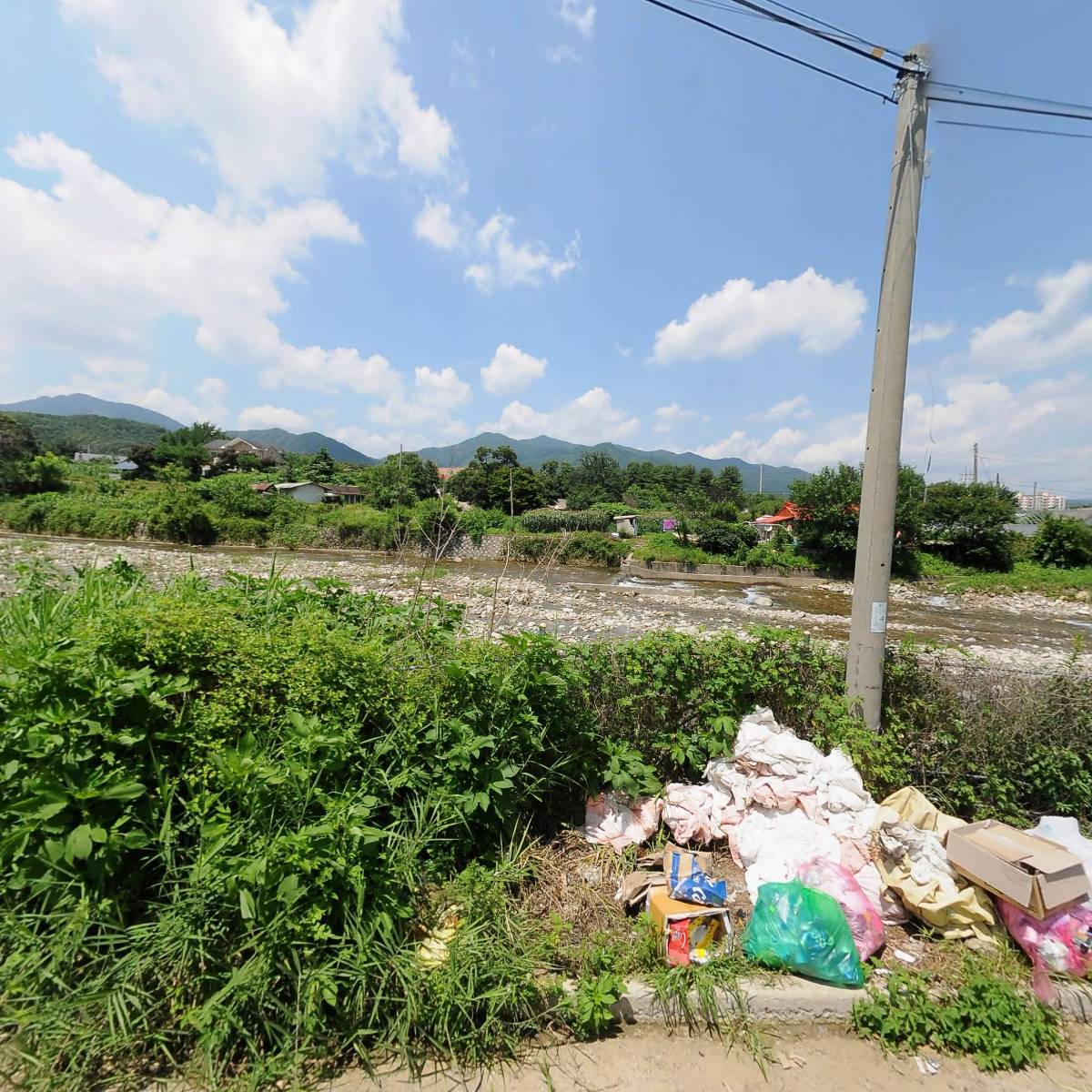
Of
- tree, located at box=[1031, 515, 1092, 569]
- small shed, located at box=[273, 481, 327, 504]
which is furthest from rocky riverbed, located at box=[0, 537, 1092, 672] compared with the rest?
small shed, located at box=[273, 481, 327, 504]

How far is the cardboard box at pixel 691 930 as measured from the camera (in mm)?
2154

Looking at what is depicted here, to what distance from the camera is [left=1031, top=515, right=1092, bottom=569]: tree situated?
77.4ft

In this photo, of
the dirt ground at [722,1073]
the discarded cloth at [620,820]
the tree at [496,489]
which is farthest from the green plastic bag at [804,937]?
the tree at [496,489]

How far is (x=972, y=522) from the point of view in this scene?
76.2 feet

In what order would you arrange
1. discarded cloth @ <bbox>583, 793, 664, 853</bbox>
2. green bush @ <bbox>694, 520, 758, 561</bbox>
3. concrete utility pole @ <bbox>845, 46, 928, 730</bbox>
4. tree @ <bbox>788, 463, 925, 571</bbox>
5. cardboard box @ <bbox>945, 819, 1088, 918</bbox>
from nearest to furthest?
cardboard box @ <bbox>945, 819, 1088, 918</bbox> → discarded cloth @ <bbox>583, 793, 664, 853</bbox> → concrete utility pole @ <bbox>845, 46, 928, 730</bbox> → tree @ <bbox>788, 463, 925, 571</bbox> → green bush @ <bbox>694, 520, 758, 561</bbox>

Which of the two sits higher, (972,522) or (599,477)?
(599,477)

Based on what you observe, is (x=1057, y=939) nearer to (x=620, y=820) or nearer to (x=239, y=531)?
(x=620, y=820)

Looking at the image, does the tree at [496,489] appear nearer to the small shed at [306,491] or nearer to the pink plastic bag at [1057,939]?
the small shed at [306,491]

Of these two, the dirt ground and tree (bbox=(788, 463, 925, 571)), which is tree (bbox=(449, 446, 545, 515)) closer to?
tree (bbox=(788, 463, 925, 571))

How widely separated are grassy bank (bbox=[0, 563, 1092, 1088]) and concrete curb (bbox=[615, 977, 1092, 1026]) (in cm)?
12

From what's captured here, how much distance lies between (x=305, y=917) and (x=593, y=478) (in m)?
63.5

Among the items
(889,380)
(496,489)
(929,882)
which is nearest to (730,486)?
(496,489)

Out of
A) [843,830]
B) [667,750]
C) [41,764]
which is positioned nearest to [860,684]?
[843,830]

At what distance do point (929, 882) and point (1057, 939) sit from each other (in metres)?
0.47
